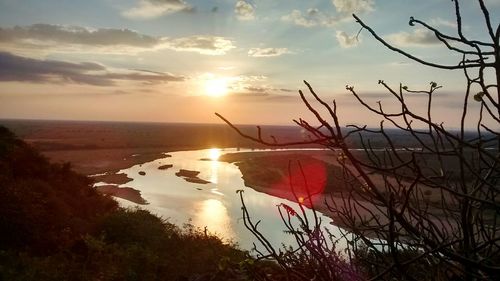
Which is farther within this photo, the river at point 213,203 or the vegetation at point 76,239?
the river at point 213,203

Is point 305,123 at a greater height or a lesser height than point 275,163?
greater

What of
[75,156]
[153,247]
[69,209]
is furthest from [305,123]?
[75,156]

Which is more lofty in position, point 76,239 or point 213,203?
point 76,239

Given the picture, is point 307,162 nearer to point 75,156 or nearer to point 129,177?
point 129,177

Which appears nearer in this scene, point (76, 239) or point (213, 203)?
point (76, 239)

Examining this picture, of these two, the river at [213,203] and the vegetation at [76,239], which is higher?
the vegetation at [76,239]

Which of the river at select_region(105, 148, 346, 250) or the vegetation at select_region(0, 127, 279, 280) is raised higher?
the vegetation at select_region(0, 127, 279, 280)

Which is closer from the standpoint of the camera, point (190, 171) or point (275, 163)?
point (190, 171)

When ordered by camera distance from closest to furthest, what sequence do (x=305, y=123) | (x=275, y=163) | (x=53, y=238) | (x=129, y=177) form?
(x=305, y=123) → (x=53, y=238) → (x=129, y=177) → (x=275, y=163)

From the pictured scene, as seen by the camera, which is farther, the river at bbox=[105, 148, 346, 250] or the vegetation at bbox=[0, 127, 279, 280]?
the river at bbox=[105, 148, 346, 250]

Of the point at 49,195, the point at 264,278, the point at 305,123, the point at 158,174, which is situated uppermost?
the point at 305,123

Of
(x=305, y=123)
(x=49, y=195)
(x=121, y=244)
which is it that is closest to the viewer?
(x=305, y=123)
